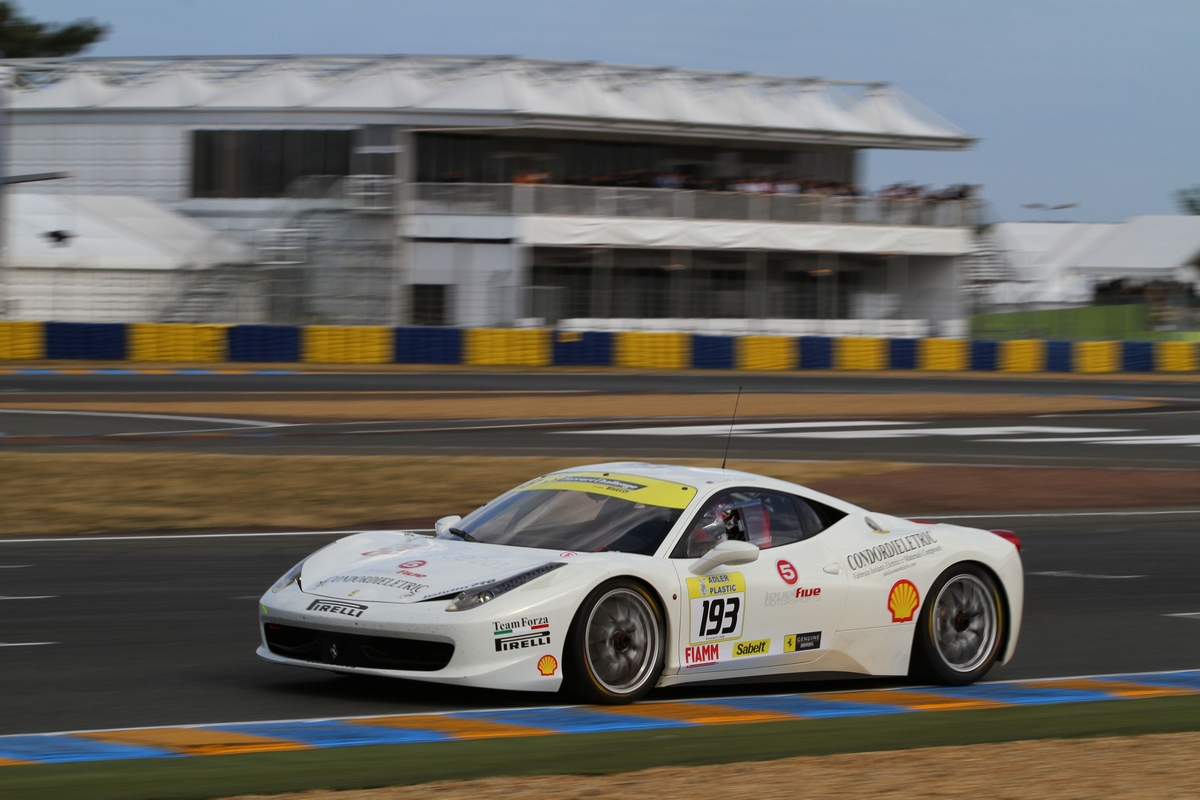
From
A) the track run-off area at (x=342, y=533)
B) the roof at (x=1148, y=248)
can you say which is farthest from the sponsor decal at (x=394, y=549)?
the roof at (x=1148, y=248)

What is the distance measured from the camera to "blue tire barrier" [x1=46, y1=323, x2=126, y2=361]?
31484mm

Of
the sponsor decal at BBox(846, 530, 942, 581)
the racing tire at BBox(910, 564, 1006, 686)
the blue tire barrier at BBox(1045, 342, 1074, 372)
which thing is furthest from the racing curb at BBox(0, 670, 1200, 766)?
the blue tire barrier at BBox(1045, 342, 1074, 372)

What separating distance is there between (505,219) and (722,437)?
19.0 m

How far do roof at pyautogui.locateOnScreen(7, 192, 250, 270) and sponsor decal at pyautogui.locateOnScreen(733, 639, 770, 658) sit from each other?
103ft

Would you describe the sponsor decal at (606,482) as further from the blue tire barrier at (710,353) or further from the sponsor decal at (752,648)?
the blue tire barrier at (710,353)

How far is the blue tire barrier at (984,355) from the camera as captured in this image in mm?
36031

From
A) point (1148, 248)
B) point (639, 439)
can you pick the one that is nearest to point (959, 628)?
point (639, 439)

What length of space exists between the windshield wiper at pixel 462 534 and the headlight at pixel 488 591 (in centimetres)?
76

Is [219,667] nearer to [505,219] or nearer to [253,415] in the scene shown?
[253,415]

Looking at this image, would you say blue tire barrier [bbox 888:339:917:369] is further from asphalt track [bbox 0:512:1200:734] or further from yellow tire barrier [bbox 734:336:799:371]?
asphalt track [bbox 0:512:1200:734]

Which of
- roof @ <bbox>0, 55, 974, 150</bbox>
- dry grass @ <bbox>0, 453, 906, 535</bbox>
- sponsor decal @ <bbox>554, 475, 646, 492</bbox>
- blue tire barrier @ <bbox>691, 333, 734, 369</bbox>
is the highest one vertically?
roof @ <bbox>0, 55, 974, 150</bbox>

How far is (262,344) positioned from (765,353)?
459 inches

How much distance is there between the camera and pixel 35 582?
31.6 feet

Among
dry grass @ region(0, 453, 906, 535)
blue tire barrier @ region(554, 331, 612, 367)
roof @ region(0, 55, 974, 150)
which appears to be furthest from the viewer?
roof @ region(0, 55, 974, 150)
